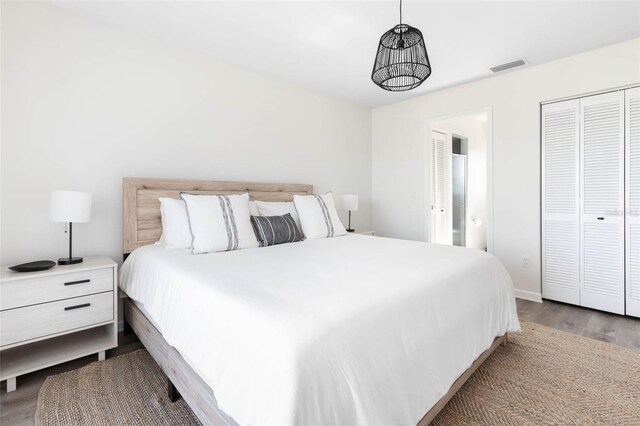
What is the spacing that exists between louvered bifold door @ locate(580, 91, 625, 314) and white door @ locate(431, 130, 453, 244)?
66.3 inches

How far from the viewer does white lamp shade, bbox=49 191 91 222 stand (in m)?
1.95

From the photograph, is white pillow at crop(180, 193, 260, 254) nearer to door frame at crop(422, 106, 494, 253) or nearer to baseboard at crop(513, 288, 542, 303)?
door frame at crop(422, 106, 494, 253)

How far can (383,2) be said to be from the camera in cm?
216

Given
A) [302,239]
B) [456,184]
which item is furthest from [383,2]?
[456,184]

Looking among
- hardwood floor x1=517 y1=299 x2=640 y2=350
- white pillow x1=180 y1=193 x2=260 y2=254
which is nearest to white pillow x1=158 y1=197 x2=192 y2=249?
white pillow x1=180 y1=193 x2=260 y2=254

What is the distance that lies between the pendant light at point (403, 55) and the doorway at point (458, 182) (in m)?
2.12

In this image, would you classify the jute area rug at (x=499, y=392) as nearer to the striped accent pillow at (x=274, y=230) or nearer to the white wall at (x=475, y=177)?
the striped accent pillow at (x=274, y=230)

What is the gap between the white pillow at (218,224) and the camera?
2.24m

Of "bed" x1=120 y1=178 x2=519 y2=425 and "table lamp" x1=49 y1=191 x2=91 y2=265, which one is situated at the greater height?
"table lamp" x1=49 y1=191 x2=91 y2=265

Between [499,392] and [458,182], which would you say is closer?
[499,392]

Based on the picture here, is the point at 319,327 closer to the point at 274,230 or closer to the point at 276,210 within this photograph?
the point at 274,230

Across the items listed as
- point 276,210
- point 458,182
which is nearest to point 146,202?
point 276,210

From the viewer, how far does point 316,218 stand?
3.05 meters

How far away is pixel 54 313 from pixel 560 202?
14.4ft
